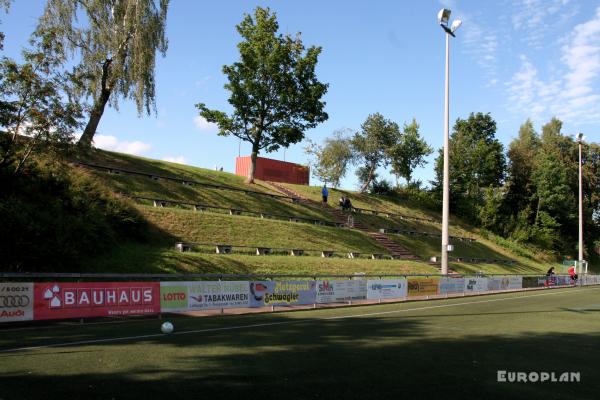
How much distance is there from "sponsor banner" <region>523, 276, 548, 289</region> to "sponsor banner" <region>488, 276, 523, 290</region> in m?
0.88

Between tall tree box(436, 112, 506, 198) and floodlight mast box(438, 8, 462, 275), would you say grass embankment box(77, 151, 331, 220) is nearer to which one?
floodlight mast box(438, 8, 462, 275)

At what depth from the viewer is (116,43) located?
1244 inches

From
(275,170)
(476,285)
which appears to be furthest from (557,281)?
(275,170)

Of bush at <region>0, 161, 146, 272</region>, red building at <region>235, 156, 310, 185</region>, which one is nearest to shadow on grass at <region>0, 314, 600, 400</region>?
bush at <region>0, 161, 146, 272</region>

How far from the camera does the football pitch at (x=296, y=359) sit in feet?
22.5

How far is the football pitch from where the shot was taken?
685cm

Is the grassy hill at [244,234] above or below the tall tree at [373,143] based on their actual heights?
below

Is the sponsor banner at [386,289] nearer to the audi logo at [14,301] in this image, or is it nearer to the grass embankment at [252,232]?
the grass embankment at [252,232]

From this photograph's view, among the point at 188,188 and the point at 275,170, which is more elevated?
the point at 275,170

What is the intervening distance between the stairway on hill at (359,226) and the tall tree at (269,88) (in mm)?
5978

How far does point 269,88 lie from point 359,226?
1420 cm

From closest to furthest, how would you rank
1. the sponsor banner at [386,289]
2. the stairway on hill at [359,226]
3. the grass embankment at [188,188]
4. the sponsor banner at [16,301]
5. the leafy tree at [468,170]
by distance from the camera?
the sponsor banner at [16,301] → the sponsor banner at [386,289] → the grass embankment at [188,188] → the stairway on hill at [359,226] → the leafy tree at [468,170]

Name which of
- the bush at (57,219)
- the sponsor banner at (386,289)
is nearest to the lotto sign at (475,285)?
the sponsor banner at (386,289)

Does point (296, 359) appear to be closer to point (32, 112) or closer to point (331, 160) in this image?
point (32, 112)
